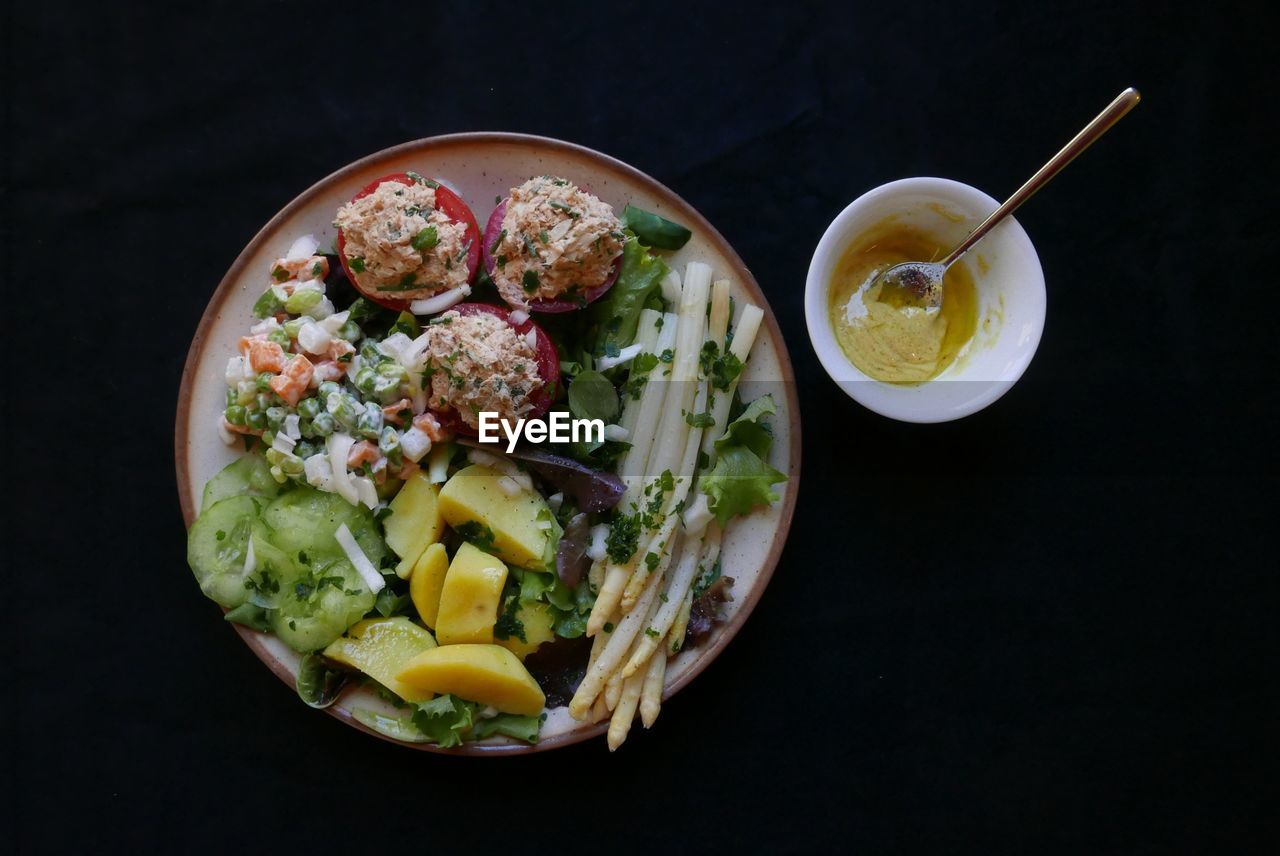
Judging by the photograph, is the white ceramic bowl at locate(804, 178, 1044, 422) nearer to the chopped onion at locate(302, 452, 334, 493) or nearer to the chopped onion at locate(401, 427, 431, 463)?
the chopped onion at locate(401, 427, 431, 463)

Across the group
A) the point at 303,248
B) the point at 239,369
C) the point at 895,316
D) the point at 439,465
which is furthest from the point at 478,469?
the point at 895,316

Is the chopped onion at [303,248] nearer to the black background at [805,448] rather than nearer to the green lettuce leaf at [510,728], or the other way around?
the black background at [805,448]

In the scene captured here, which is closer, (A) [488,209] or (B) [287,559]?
(B) [287,559]

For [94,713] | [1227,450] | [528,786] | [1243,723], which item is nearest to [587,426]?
[528,786]

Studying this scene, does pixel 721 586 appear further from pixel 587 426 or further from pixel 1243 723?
pixel 1243 723

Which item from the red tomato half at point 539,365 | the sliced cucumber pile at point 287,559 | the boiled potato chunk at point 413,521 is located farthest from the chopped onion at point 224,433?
the red tomato half at point 539,365
